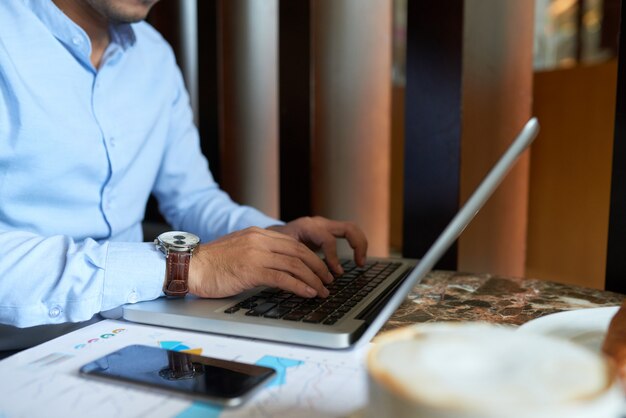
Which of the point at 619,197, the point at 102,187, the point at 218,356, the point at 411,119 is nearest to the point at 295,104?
the point at 411,119

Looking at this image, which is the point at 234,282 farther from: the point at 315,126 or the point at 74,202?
the point at 315,126

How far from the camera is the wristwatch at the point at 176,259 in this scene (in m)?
0.79

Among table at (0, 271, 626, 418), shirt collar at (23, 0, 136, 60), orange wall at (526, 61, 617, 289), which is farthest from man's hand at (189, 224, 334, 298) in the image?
orange wall at (526, 61, 617, 289)

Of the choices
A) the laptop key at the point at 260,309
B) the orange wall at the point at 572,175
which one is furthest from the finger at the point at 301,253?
the orange wall at the point at 572,175

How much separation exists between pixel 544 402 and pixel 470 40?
131cm

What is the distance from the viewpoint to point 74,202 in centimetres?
112

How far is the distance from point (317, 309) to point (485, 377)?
0.42 m

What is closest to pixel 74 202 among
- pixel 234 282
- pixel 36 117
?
pixel 36 117

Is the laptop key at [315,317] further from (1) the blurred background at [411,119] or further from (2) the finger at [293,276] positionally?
(1) the blurred background at [411,119]

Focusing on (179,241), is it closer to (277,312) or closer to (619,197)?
(277,312)

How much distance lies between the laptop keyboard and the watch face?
130 millimetres

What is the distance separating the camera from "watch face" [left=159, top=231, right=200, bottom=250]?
32.8 inches

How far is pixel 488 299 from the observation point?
2.87 ft

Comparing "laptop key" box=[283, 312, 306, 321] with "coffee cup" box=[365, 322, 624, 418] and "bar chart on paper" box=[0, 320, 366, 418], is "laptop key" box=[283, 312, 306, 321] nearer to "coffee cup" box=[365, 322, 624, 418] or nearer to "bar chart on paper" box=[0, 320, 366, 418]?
"bar chart on paper" box=[0, 320, 366, 418]
